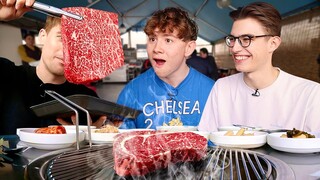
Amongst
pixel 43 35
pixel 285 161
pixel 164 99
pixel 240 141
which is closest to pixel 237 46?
pixel 164 99

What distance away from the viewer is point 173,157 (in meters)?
1.17

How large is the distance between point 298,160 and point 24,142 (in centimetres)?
129

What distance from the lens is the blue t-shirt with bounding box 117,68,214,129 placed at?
2.84 meters

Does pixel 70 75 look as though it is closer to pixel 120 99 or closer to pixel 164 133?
pixel 164 133

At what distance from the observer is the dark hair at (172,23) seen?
2.72 meters

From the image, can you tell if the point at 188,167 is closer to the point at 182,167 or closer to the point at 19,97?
the point at 182,167

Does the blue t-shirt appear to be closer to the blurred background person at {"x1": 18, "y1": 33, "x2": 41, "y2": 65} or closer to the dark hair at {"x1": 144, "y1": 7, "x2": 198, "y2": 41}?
the dark hair at {"x1": 144, "y1": 7, "x2": 198, "y2": 41}

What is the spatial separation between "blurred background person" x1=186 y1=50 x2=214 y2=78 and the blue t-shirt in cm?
364

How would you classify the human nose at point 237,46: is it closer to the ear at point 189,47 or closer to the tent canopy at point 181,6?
A: the ear at point 189,47

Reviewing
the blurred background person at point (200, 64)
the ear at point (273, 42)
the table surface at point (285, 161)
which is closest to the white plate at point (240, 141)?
the table surface at point (285, 161)

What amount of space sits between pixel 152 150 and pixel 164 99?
1.83 meters

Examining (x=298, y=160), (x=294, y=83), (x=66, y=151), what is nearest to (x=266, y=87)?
(x=294, y=83)

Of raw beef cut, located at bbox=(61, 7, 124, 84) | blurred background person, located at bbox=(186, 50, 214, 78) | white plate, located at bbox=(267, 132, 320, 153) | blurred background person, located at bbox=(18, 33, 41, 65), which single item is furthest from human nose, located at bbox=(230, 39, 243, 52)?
blurred background person, located at bbox=(18, 33, 41, 65)

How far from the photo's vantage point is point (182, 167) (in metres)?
1.14
